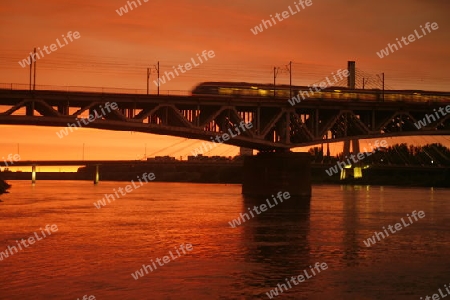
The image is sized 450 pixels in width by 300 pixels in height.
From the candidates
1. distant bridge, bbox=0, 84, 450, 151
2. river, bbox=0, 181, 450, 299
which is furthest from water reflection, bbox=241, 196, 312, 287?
distant bridge, bbox=0, 84, 450, 151

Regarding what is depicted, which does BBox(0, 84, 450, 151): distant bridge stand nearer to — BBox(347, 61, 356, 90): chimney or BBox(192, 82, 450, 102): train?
BBox(192, 82, 450, 102): train

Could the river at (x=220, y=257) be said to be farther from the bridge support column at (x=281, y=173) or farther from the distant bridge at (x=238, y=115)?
the bridge support column at (x=281, y=173)

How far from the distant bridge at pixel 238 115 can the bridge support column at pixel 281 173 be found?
5.04 ft

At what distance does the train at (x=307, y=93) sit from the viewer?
8269 cm

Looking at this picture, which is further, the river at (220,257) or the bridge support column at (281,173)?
the bridge support column at (281,173)

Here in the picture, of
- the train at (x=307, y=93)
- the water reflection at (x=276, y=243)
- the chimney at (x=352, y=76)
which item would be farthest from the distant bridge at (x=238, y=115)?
the chimney at (x=352, y=76)

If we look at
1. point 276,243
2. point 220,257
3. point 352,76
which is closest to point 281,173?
point 352,76

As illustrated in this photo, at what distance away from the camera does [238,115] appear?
81.0 meters

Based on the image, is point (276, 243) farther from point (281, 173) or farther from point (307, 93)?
point (281, 173)

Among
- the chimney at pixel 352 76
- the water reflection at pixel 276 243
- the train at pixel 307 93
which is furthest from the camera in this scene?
the chimney at pixel 352 76

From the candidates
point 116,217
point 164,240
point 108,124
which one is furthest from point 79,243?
point 108,124

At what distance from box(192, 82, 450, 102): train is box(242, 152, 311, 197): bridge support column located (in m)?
7.08

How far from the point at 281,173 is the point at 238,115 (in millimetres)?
11320

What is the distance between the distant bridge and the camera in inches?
2795
